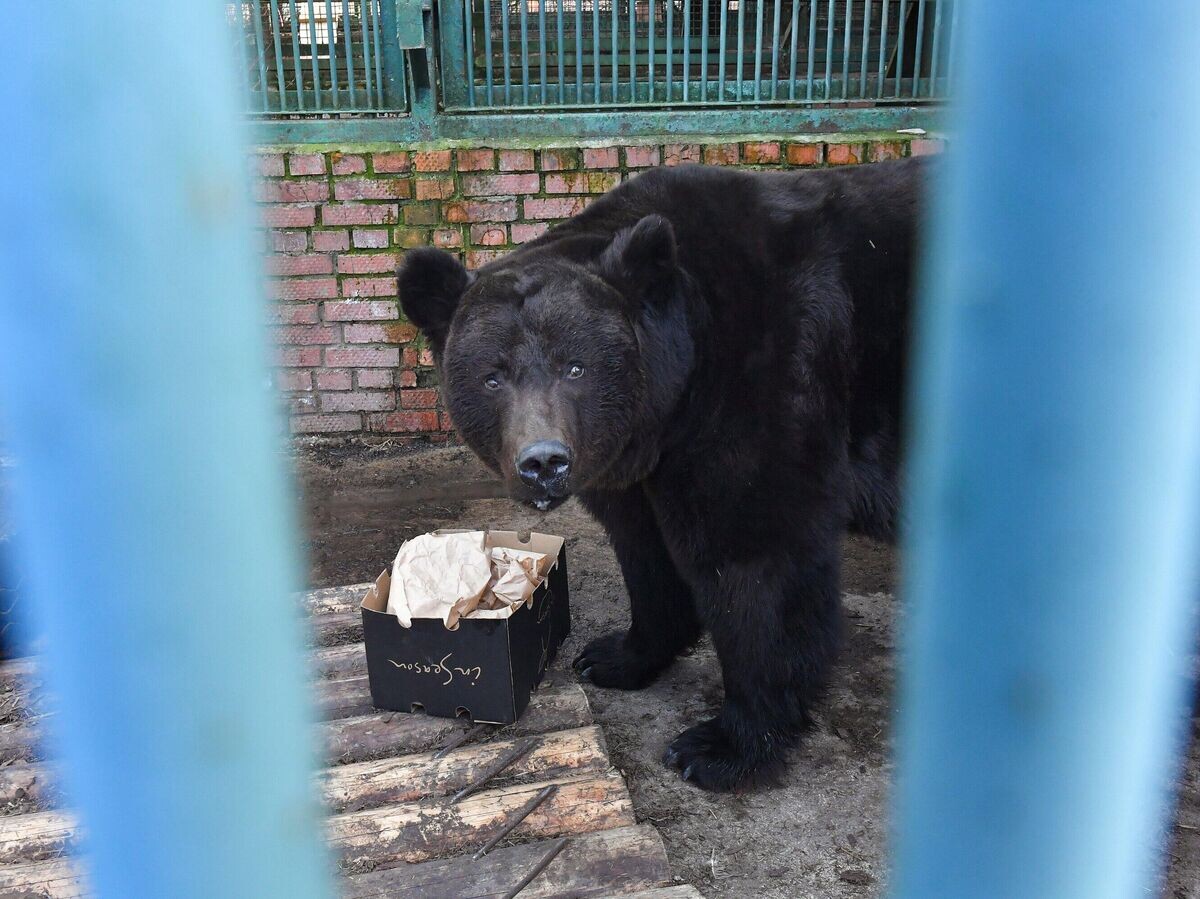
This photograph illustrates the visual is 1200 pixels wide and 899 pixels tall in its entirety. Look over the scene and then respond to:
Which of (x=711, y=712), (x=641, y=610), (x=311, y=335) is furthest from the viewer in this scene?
(x=311, y=335)

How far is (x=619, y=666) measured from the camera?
3545 mm

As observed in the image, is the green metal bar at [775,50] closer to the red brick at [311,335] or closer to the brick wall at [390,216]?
the brick wall at [390,216]

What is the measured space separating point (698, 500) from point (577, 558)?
1850 millimetres

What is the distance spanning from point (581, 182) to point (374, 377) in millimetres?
1532

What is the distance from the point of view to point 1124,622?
0.52 meters

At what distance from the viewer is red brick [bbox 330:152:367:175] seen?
5141mm

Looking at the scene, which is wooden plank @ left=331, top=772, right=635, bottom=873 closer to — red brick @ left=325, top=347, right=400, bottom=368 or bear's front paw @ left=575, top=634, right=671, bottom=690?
bear's front paw @ left=575, top=634, right=671, bottom=690

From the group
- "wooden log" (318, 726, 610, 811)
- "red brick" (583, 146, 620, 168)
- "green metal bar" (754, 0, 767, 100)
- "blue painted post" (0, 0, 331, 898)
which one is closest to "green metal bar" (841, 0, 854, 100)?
"green metal bar" (754, 0, 767, 100)

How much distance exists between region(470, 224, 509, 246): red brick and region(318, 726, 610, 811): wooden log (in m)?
3.07

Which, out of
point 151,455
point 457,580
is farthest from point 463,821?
point 151,455

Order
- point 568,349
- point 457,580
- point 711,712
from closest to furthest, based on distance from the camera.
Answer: point 568,349
point 457,580
point 711,712

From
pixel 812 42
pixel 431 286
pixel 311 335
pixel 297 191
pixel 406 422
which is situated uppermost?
pixel 812 42

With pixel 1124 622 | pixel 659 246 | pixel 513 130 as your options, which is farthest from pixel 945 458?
pixel 513 130

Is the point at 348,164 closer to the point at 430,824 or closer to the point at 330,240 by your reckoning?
the point at 330,240
